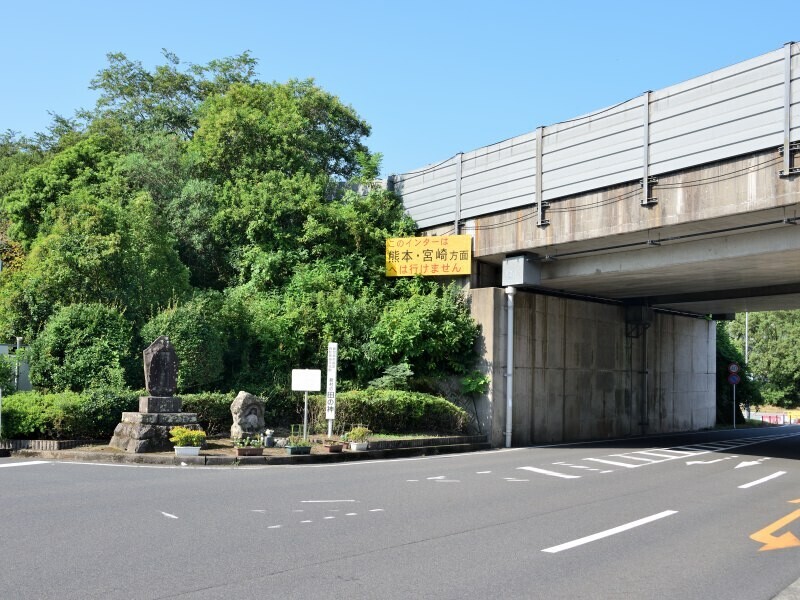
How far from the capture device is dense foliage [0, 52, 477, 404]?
2100 centimetres

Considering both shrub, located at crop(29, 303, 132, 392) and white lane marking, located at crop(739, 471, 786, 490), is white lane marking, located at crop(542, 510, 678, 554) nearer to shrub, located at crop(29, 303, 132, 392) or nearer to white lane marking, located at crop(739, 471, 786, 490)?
white lane marking, located at crop(739, 471, 786, 490)

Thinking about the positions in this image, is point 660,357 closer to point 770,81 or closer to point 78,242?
point 770,81

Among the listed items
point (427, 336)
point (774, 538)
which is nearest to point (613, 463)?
point (427, 336)

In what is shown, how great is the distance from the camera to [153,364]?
17266 millimetres

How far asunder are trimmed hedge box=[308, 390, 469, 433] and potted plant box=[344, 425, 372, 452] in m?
0.87

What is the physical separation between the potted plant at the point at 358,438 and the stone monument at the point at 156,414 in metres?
3.68

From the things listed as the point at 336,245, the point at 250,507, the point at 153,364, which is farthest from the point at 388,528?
the point at 336,245

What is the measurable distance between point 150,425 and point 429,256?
37.8 feet

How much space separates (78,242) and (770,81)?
731 inches

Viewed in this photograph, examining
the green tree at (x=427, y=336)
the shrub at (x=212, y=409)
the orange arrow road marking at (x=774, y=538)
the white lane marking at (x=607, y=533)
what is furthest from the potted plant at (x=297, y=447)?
the orange arrow road marking at (x=774, y=538)

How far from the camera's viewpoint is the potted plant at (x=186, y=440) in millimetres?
15805

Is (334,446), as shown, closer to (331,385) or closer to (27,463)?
(331,385)

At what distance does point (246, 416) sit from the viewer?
18406 millimetres

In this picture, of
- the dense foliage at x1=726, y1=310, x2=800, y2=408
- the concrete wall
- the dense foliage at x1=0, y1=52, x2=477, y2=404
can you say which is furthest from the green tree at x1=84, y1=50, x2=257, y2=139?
the dense foliage at x1=726, y1=310, x2=800, y2=408
